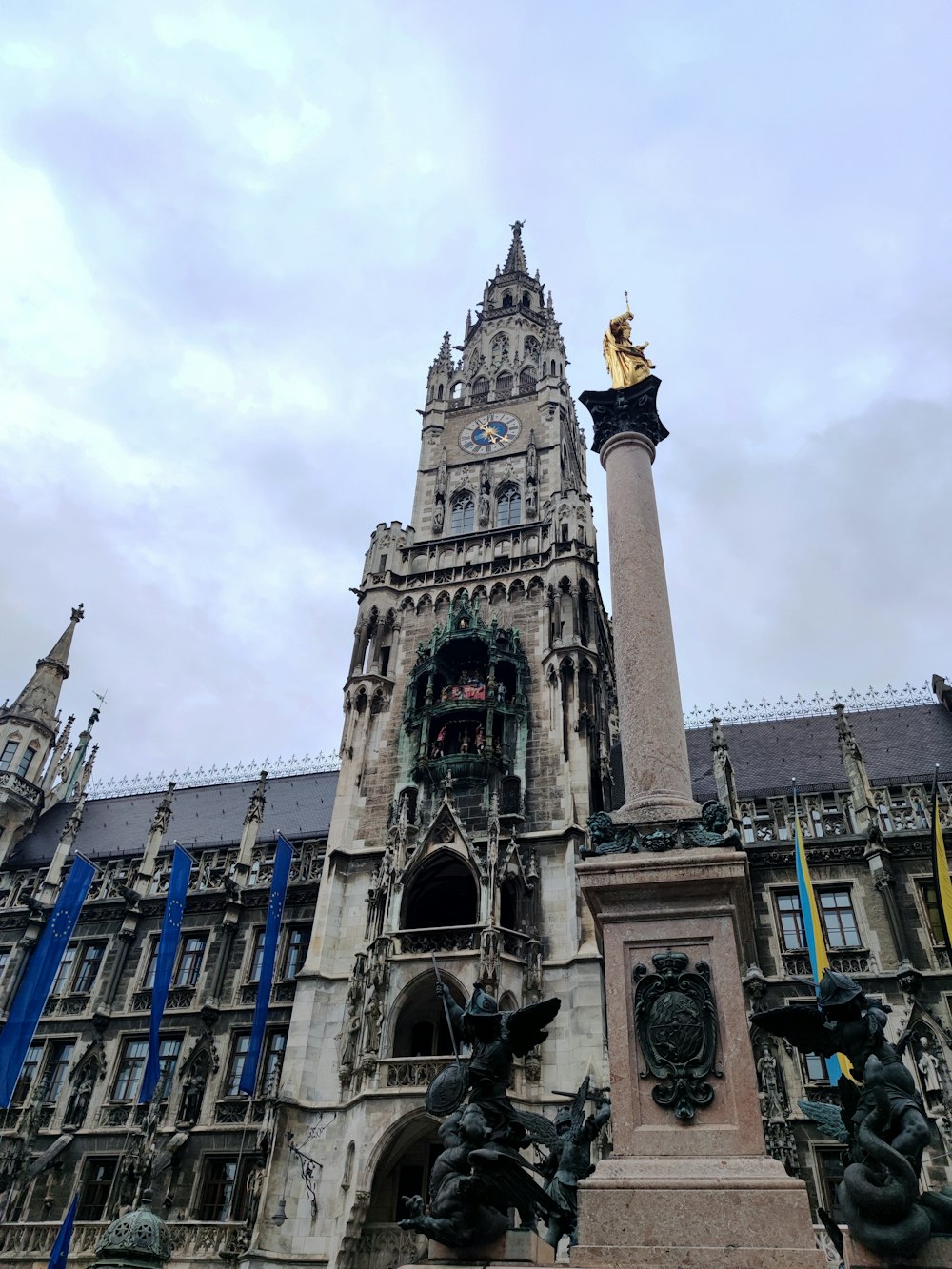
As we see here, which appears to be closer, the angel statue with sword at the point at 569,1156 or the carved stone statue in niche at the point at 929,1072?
the angel statue with sword at the point at 569,1156

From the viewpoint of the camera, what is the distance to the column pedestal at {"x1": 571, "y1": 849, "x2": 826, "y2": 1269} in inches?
271

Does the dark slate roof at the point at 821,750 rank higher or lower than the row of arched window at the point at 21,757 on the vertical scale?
lower

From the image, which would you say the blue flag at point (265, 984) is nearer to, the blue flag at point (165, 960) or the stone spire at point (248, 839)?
the blue flag at point (165, 960)

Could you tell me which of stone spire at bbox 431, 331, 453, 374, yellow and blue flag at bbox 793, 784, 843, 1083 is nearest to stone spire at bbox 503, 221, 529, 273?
stone spire at bbox 431, 331, 453, 374

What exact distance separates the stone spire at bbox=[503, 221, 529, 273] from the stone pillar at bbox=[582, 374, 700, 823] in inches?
1606

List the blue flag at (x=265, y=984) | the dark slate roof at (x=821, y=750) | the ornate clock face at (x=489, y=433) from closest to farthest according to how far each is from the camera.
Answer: the blue flag at (x=265, y=984), the dark slate roof at (x=821, y=750), the ornate clock face at (x=489, y=433)

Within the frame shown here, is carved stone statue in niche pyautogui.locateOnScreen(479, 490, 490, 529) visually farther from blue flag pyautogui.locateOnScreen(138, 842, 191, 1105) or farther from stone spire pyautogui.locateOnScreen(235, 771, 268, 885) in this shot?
blue flag pyautogui.locateOnScreen(138, 842, 191, 1105)

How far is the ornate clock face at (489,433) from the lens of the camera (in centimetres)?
3881

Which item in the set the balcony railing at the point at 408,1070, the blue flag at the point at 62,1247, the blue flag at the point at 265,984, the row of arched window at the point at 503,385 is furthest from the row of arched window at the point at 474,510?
the blue flag at the point at 62,1247

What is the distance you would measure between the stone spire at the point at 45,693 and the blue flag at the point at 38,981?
1410cm

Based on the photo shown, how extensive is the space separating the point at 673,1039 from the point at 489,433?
33752 millimetres

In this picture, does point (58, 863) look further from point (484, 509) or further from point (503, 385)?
point (503, 385)

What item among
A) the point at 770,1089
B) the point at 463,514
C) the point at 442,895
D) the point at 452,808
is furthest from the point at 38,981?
the point at 463,514

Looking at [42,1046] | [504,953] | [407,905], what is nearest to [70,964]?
[42,1046]
